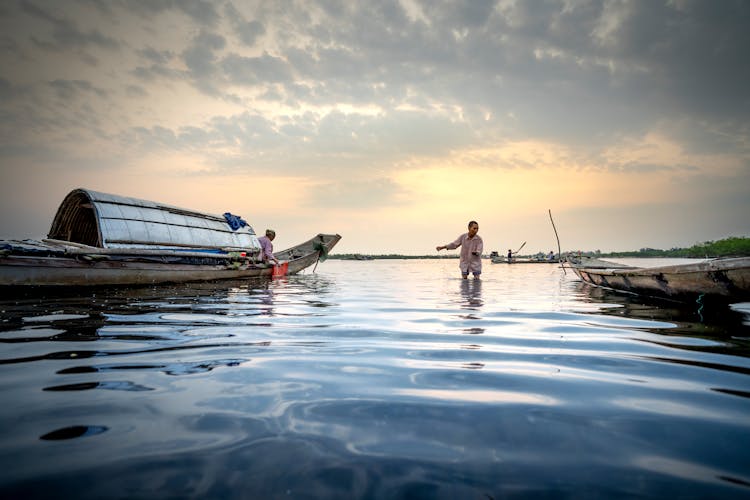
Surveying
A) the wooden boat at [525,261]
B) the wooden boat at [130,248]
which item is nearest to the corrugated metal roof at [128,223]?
the wooden boat at [130,248]

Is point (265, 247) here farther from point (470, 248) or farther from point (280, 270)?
point (470, 248)

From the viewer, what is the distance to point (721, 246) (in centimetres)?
8062

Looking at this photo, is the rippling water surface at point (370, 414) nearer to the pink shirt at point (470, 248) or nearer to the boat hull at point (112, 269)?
the boat hull at point (112, 269)

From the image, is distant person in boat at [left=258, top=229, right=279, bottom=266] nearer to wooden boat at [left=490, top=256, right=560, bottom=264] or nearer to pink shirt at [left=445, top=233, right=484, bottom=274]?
pink shirt at [left=445, top=233, right=484, bottom=274]

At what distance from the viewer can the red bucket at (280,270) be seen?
16125mm

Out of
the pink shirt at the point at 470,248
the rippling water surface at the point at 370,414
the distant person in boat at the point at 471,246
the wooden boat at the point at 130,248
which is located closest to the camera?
the rippling water surface at the point at 370,414

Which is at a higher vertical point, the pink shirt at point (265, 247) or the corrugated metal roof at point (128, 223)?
the corrugated metal roof at point (128, 223)

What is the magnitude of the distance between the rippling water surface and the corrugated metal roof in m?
9.64

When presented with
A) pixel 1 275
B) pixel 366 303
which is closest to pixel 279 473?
pixel 366 303

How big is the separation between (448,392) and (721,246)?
105631mm

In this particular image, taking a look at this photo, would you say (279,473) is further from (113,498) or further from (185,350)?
(185,350)

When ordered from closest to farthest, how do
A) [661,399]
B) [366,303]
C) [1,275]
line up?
[661,399], [366,303], [1,275]

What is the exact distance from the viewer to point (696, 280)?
19.8 feet

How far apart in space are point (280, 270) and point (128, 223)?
19.1 ft
